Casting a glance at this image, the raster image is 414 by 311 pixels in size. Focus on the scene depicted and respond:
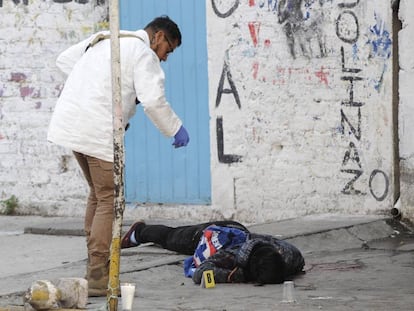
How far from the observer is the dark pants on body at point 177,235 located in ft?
27.3

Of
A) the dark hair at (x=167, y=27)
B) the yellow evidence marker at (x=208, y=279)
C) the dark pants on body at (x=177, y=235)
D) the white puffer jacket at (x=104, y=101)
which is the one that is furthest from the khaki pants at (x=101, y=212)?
the dark pants on body at (x=177, y=235)

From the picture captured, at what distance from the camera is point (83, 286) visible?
6332mm

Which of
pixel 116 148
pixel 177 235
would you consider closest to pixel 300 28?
pixel 177 235

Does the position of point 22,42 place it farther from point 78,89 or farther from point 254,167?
point 78,89

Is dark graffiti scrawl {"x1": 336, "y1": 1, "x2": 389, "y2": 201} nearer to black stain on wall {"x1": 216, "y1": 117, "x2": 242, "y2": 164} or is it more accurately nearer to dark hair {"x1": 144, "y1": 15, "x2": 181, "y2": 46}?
black stain on wall {"x1": 216, "y1": 117, "x2": 242, "y2": 164}

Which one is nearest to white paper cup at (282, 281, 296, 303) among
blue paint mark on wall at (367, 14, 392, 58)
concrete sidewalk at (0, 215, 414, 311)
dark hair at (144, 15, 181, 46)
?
concrete sidewalk at (0, 215, 414, 311)

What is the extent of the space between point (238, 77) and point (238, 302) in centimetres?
442

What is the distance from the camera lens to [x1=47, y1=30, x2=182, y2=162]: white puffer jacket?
700 centimetres

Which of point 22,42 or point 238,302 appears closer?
point 238,302

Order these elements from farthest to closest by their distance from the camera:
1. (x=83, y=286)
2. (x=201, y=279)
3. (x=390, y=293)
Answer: (x=201, y=279), (x=390, y=293), (x=83, y=286)

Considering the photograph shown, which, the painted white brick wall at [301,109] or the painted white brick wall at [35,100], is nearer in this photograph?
the painted white brick wall at [301,109]

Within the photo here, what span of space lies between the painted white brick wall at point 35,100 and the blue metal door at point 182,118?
0.76 metres

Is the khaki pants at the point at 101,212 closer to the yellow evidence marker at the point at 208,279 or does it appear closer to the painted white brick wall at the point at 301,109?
the yellow evidence marker at the point at 208,279

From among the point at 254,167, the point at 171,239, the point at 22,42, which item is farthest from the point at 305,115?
the point at 22,42
